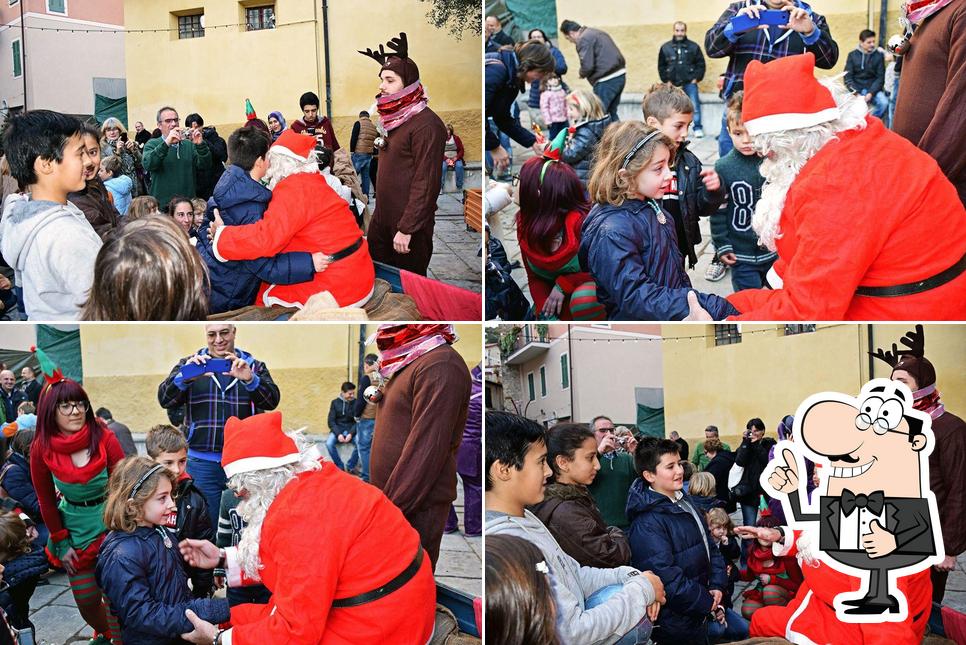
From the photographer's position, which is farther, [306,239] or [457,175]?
[457,175]

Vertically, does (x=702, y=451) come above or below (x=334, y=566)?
above

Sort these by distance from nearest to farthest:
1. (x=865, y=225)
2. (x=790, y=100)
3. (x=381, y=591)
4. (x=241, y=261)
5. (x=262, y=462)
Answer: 1. (x=865, y=225)
2. (x=790, y=100)
3. (x=381, y=591)
4. (x=262, y=462)
5. (x=241, y=261)

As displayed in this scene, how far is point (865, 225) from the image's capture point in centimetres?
268

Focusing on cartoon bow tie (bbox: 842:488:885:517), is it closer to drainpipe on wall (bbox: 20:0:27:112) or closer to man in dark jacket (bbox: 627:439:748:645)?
man in dark jacket (bbox: 627:439:748:645)

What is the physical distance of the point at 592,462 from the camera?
3.46m

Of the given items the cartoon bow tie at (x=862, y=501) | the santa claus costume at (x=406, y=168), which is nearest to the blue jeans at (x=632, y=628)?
the cartoon bow tie at (x=862, y=501)

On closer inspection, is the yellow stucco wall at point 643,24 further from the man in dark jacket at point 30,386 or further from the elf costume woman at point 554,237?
the man in dark jacket at point 30,386

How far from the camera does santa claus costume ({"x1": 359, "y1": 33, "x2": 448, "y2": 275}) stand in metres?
3.40

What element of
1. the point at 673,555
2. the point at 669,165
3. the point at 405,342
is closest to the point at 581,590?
the point at 673,555

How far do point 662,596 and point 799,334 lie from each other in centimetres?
102

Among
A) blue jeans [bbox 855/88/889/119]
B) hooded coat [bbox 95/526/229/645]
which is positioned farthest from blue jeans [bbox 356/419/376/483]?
blue jeans [bbox 855/88/889/119]

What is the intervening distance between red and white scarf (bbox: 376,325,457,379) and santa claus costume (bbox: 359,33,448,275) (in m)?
0.21

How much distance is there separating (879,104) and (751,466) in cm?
132

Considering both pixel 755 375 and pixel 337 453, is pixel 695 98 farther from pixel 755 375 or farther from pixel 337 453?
pixel 337 453
